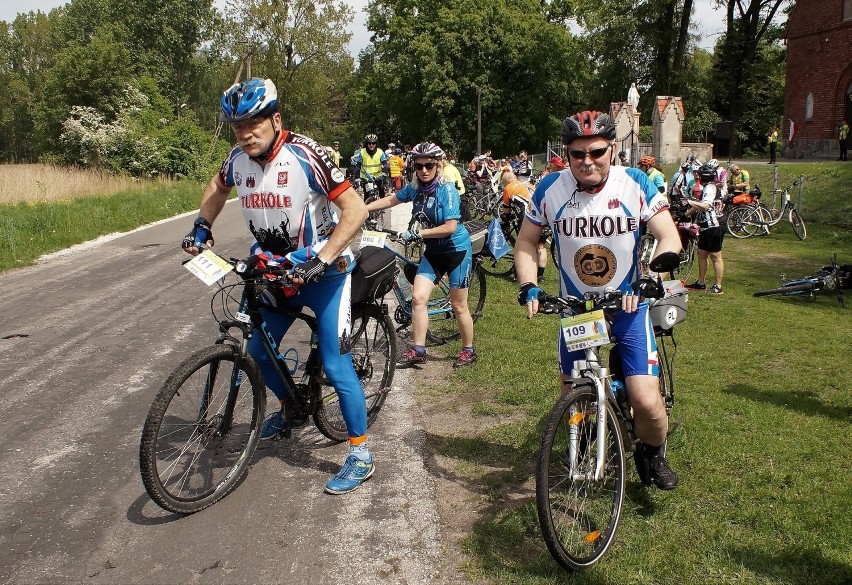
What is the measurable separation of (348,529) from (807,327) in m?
7.17

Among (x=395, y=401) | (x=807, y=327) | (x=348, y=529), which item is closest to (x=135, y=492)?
(x=348, y=529)

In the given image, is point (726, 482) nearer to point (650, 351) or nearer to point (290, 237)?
point (650, 351)

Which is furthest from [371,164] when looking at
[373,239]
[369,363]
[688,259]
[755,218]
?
[369,363]

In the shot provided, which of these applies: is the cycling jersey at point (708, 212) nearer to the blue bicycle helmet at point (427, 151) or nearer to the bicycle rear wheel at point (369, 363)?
the blue bicycle helmet at point (427, 151)

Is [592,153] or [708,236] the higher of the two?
[592,153]

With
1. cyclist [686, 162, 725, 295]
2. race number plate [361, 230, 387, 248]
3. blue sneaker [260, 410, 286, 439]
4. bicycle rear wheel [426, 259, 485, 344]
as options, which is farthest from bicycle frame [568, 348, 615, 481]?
cyclist [686, 162, 725, 295]

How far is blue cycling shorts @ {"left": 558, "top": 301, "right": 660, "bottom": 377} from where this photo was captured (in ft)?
12.5

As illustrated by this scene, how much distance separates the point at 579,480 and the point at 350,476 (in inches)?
56.2

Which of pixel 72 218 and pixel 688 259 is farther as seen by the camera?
pixel 72 218

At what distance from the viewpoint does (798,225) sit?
60.1ft

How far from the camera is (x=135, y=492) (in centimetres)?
429

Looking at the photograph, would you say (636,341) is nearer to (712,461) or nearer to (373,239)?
(712,461)

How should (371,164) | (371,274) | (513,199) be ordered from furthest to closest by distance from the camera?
(371,164) < (513,199) < (371,274)

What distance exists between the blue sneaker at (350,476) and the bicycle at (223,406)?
1.51ft
